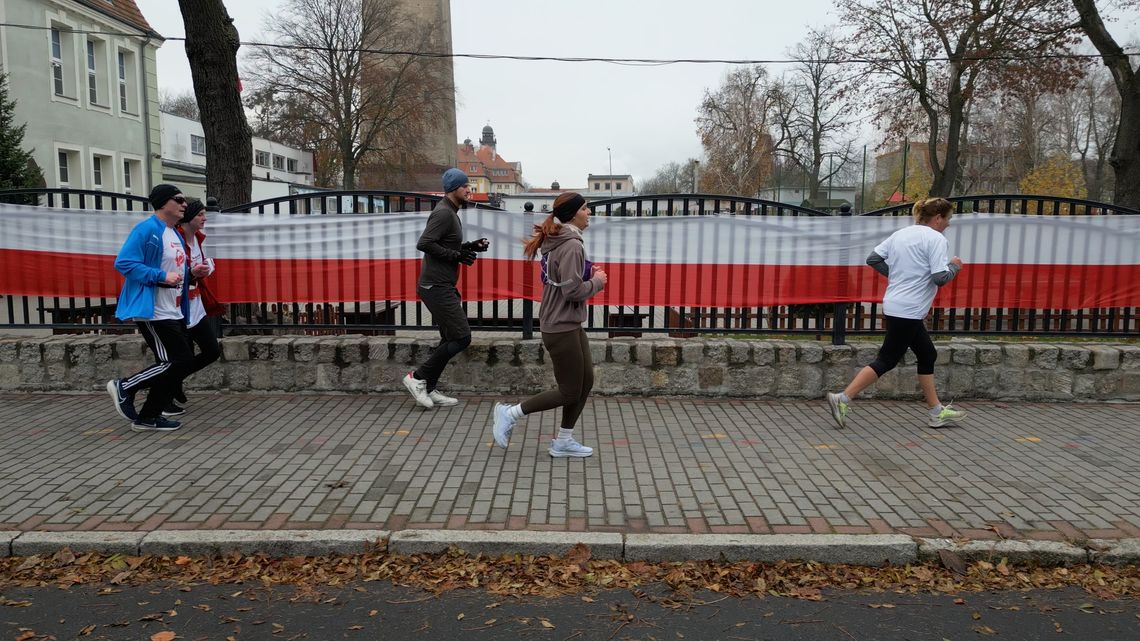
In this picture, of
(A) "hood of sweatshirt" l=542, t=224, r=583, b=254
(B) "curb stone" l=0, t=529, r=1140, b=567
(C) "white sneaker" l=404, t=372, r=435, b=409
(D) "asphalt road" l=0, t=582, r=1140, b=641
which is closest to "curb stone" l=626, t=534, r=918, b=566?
(B) "curb stone" l=0, t=529, r=1140, b=567

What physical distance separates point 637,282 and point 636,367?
81 centimetres

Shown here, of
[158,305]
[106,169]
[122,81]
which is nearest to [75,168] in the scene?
[106,169]

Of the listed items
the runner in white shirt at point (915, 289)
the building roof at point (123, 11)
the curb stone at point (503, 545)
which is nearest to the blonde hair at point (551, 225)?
the curb stone at point (503, 545)

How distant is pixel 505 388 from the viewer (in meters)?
6.96

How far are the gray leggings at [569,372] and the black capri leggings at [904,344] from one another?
2511mm

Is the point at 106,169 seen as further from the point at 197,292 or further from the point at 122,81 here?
the point at 197,292

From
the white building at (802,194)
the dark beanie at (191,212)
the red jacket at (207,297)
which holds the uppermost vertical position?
the white building at (802,194)

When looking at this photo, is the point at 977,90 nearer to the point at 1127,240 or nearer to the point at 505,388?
the point at 1127,240

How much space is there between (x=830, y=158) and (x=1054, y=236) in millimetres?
44306

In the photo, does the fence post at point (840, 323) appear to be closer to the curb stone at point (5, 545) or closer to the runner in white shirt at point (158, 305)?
the runner in white shirt at point (158, 305)

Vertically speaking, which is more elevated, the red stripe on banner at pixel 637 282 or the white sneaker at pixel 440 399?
the red stripe on banner at pixel 637 282

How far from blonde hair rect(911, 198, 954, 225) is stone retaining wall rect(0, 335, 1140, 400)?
56.4 inches

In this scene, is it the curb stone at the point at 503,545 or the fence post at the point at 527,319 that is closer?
the curb stone at the point at 503,545

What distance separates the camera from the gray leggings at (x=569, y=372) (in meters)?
4.94
